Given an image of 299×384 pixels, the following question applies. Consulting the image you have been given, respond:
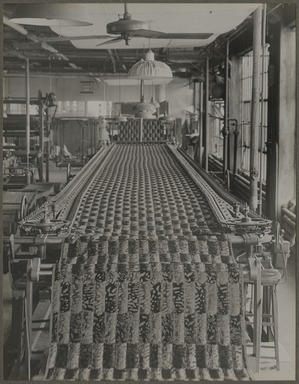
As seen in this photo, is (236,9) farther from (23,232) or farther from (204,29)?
(23,232)

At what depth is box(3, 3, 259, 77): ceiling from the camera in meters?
6.17

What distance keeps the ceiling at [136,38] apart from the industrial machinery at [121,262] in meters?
1.14

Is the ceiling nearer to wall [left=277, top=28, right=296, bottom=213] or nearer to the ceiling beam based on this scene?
the ceiling beam

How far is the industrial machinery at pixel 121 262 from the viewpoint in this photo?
8.71 feet

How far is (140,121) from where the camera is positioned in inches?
332

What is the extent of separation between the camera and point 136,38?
28.4 ft

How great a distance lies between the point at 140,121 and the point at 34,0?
5929 mm

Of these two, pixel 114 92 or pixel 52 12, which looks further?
pixel 114 92

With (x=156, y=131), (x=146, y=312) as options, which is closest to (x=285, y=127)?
(x=156, y=131)

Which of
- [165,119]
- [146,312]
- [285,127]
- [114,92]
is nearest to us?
[146,312]

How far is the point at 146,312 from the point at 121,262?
0.28 metres

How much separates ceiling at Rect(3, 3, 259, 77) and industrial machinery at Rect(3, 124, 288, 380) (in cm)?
114

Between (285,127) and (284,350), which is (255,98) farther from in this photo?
(284,350)

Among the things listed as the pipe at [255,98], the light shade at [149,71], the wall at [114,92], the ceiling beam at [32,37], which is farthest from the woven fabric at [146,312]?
the wall at [114,92]
